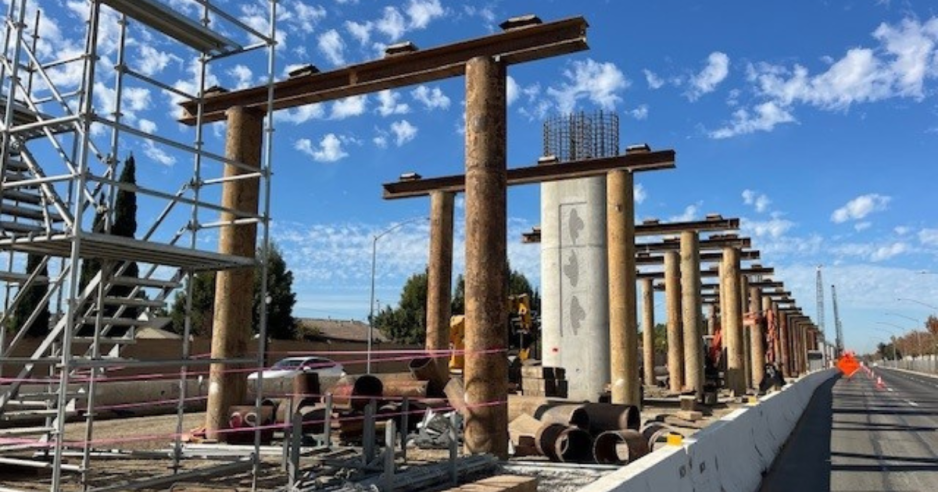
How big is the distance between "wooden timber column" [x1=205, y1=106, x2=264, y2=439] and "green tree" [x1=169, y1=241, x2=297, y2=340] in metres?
38.6

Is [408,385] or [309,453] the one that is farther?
[408,385]

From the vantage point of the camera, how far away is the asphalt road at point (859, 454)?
11.3 metres

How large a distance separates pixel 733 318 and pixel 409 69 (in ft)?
81.3

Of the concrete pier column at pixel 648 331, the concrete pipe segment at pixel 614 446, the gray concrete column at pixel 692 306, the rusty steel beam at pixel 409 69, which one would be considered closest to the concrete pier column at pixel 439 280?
the concrete pipe segment at pixel 614 446

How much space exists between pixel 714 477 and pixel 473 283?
14.9 feet

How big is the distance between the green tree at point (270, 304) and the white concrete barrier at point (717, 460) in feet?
141

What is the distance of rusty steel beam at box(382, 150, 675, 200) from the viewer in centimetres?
1828

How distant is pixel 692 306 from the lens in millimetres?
27953

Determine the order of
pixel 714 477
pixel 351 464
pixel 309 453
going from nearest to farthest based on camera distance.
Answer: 1. pixel 714 477
2. pixel 351 464
3. pixel 309 453

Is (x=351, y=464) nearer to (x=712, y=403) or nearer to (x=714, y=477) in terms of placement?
(x=714, y=477)

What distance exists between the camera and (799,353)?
96125 mm

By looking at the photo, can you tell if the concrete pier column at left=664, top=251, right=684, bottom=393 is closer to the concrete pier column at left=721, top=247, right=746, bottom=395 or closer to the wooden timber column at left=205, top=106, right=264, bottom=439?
the concrete pier column at left=721, top=247, right=746, bottom=395

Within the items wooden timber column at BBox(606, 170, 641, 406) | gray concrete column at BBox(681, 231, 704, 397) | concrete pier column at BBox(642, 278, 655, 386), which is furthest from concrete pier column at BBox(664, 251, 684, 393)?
wooden timber column at BBox(606, 170, 641, 406)

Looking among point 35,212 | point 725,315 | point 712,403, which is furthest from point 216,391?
point 725,315
